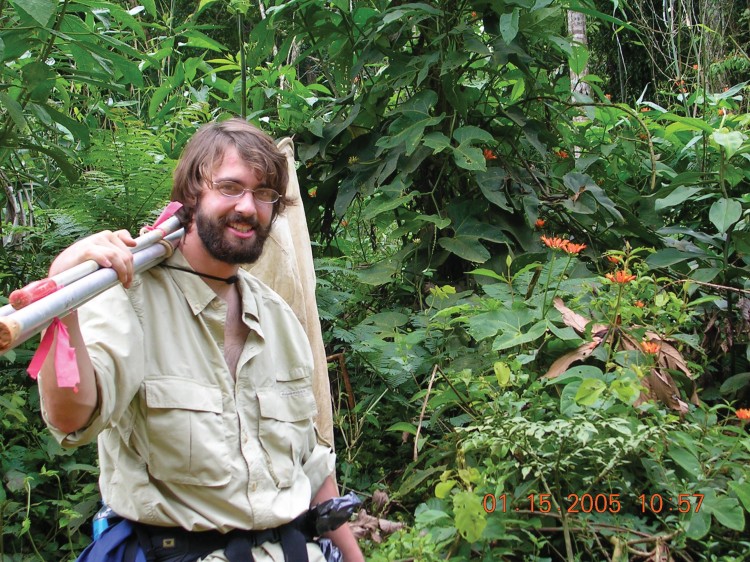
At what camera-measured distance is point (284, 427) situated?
1989 millimetres

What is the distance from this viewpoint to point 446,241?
3.46 metres

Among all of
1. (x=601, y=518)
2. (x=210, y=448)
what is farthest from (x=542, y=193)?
(x=210, y=448)

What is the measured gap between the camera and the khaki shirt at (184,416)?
166 cm

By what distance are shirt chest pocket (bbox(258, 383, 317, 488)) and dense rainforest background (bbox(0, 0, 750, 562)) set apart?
387 mm

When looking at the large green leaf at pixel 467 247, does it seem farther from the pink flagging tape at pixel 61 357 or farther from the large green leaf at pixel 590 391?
the pink flagging tape at pixel 61 357

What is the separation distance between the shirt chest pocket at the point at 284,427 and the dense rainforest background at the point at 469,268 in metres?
0.39

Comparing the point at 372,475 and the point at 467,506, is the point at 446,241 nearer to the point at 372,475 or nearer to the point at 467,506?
the point at 372,475

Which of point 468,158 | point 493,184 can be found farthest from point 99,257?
point 493,184

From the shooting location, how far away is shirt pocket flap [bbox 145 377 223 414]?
68.4 inches

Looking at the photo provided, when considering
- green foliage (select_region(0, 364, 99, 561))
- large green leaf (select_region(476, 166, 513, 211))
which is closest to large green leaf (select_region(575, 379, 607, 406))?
large green leaf (select_region(476, 166, 513, 211))

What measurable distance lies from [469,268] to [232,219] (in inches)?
74.7

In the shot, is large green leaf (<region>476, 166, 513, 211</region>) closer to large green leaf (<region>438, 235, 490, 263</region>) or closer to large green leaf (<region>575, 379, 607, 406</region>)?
large green leaf (<region>438, 235, 490, 263</region>)

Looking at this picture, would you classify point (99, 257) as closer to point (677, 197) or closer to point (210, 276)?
point (210, 276)

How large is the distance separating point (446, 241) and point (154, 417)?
195cm
